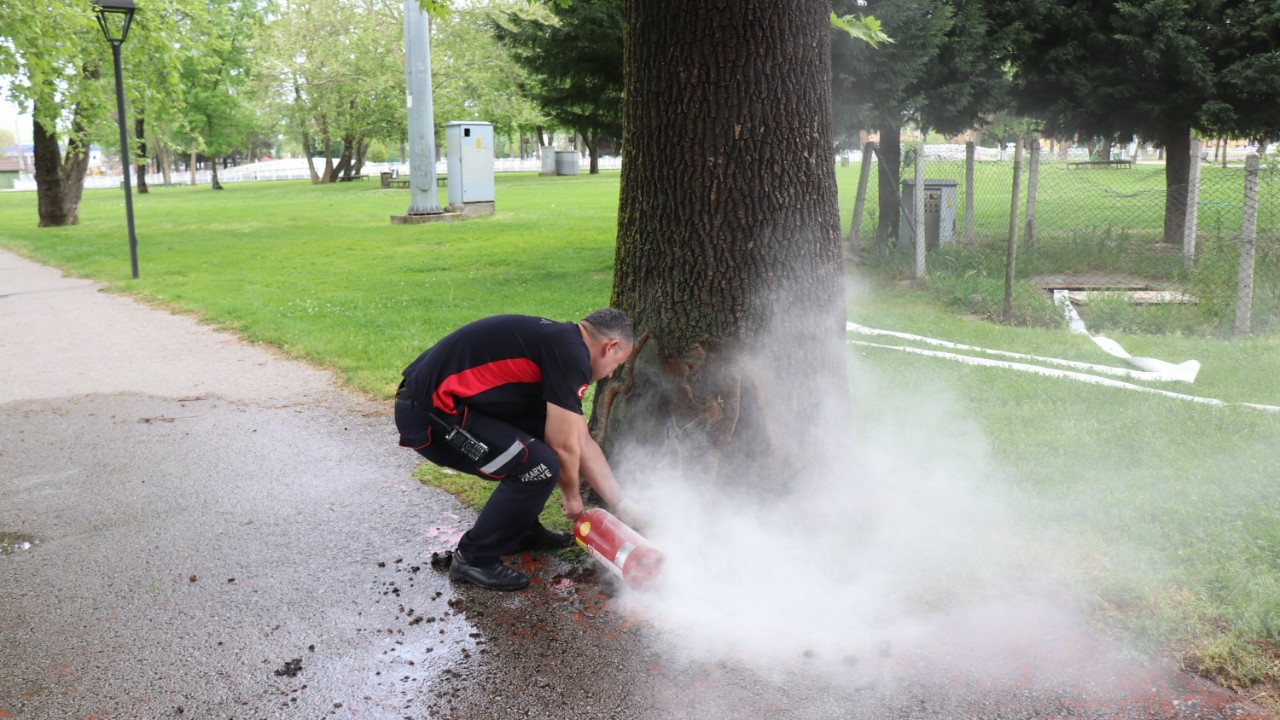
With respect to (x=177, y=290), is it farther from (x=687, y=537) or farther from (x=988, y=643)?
(x=988, y=643)

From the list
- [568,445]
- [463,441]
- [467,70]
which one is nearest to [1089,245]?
[568,445]

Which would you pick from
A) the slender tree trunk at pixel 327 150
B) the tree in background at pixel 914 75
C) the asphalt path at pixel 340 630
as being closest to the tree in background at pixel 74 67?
the asphalt path at pixel 340 630

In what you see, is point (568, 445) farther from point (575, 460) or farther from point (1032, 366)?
point (1032, 366)

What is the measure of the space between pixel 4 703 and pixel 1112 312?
8.75 metres

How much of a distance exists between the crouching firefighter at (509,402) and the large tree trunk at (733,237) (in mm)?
568

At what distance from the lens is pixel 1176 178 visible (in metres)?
13.2

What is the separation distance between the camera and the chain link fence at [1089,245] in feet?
28.2

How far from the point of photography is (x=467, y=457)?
12.2ft

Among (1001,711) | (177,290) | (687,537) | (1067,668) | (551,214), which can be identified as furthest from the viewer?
(551,214)

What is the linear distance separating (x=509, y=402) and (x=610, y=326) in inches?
19.7

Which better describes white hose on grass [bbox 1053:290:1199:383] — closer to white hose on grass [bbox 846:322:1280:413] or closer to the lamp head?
white hose on grass [bbox 846:322:1280:413]

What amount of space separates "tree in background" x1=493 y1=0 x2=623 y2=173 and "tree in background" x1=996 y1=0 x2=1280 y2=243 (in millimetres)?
4913

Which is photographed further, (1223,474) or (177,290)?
(177,290)

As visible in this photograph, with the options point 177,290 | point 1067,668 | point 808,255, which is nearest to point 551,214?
point 177,290
